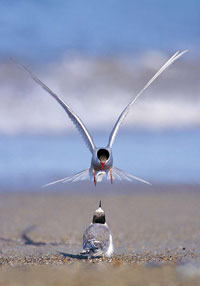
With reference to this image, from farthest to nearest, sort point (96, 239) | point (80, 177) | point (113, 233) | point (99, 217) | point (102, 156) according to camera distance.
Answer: point (113, 233) → point (99, 217) → point (80, 177) → point (96, 239) → point (102, 156)

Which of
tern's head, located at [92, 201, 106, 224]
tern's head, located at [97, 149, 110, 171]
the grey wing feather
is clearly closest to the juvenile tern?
the grey wing feather

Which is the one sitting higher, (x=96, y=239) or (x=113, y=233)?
Answer: (x=96, y=239)

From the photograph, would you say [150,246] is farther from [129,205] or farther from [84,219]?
[129,205]

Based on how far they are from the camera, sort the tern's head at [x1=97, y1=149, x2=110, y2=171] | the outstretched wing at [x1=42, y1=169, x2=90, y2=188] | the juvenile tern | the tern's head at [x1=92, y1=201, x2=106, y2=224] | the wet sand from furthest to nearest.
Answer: the tern's head at [x1=92, y1=201, x2=106, y2=224] < the outstretched wing at [x1=42, y1=169, x2=90, y2=188] < the juvenile tern < the tern's head at [x1=97, y1=149, x2=110, y2=171] < the wet sand

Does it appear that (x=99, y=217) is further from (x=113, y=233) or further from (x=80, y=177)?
(x=113, y=233)

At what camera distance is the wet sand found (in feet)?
23.2

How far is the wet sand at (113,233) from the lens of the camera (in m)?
7.06

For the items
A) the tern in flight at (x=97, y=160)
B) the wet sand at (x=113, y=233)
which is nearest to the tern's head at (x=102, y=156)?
the tern in flight at (x=97, y=160)

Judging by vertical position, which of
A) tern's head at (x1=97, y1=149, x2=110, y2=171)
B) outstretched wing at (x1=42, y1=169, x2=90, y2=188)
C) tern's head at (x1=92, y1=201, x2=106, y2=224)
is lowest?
tern's head at (x1=92, y1=201, x2=106, y2=224)

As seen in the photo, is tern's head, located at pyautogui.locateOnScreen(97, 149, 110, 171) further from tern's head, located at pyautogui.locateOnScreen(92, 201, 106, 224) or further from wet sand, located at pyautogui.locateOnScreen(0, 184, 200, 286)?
wet sand, located at pyautogui.locateOnScreen(0, 184, 200, 286)

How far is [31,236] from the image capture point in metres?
13.0

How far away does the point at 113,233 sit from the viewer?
13.6m

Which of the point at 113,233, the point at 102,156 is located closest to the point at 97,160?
the point at 102,156

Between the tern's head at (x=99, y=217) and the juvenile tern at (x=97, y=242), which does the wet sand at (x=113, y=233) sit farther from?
the tern's head at (x=99, y=217)
